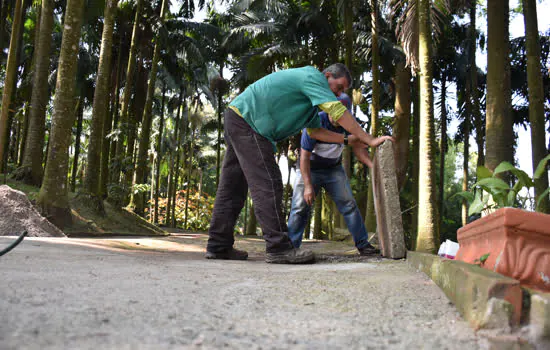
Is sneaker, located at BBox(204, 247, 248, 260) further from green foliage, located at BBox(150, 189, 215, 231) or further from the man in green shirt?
green foliage, located at BBox(150, 189, 215, 231)

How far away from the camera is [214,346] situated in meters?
1.27

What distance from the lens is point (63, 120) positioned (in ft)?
26.1

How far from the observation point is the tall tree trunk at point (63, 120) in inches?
305

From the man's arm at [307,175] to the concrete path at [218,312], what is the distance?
201 centimetres

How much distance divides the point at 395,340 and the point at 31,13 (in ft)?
75.8

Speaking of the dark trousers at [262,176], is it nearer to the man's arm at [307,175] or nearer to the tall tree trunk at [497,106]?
the man's arm at [307,175]

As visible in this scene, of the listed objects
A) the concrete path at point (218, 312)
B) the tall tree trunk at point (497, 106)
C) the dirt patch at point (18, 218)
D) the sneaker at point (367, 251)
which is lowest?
the concrete path at point (218, 312)

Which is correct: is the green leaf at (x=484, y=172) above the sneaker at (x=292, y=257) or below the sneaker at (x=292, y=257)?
above

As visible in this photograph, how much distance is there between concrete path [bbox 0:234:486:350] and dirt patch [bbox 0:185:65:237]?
357 cm

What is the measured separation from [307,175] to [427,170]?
7.87 ft

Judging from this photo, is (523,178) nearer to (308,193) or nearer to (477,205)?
(477,205)

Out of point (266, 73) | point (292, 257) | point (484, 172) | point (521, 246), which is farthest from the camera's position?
point (266, 73)

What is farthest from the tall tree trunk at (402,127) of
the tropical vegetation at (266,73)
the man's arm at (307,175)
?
the man's arm at (307,175)

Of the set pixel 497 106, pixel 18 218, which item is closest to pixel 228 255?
pixel 18 218
